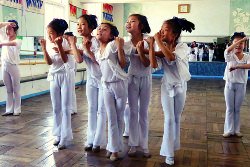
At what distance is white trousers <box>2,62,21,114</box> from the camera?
500cm

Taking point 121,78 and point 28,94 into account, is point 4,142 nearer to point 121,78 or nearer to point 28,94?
point 121,78

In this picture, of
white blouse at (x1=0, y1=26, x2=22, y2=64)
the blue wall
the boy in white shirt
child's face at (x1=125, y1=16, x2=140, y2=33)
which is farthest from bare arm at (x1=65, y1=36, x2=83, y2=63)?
the blue wall

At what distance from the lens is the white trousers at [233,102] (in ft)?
12.1

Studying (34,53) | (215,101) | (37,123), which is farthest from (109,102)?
(34,53)

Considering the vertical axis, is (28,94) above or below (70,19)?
below

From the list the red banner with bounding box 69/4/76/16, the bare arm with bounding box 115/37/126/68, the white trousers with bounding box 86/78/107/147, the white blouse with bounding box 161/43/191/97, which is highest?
the red banner with bounding box 69/4/76/16

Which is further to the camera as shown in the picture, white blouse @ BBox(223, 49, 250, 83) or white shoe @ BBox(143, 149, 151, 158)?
white blouse @ BBox(223, 49, 250, 83)

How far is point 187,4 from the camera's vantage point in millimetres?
12031

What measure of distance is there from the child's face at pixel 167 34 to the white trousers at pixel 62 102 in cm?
110

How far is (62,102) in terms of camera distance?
3.17 metres

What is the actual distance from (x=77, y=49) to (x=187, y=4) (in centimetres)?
994

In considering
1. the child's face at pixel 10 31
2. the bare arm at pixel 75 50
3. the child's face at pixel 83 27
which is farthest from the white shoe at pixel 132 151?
the child's face at pixel 10 31

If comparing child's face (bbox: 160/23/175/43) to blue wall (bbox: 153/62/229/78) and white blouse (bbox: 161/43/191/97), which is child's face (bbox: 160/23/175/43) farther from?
blue wall (bbox: 153/62/229/78)

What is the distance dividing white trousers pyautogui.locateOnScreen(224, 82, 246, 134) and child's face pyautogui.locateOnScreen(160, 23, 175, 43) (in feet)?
4.52
